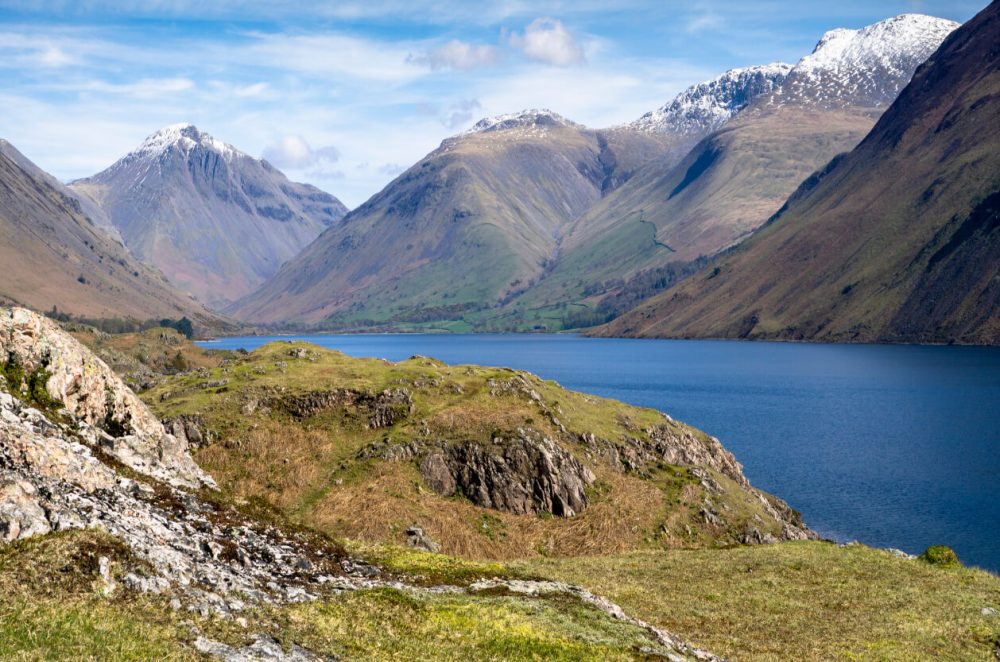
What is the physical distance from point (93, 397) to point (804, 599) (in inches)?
1294

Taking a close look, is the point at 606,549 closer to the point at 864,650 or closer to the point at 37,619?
the point at 864,650

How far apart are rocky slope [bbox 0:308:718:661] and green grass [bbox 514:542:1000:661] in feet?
20.2

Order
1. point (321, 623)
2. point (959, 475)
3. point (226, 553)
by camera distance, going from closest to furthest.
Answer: point (321, 623) < point (226, 553) < point (959, 475)

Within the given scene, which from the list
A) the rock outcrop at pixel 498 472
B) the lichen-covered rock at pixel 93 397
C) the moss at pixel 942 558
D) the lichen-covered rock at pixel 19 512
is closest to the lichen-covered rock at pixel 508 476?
the rock outcrop at pixel 498 472

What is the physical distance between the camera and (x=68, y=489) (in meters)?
22.5

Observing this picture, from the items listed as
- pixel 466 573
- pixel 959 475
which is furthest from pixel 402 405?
pixel 959 475

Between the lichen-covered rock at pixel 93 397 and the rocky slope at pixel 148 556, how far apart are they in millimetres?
58

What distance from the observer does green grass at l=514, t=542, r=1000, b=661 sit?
3138cm

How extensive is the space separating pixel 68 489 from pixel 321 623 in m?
8.09

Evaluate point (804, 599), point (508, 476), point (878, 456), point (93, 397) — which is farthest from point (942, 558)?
point (878, 456)

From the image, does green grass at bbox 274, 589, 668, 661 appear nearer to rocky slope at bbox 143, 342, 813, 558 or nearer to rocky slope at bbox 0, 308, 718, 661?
rocky slope at bbox 0, 308, 718, 661

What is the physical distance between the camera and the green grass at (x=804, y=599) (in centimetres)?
3138

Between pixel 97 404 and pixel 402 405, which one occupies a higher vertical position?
pixel 97 404

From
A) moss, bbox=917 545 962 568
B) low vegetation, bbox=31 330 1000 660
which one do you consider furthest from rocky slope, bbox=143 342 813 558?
moss, bbox=917 545 962 568
